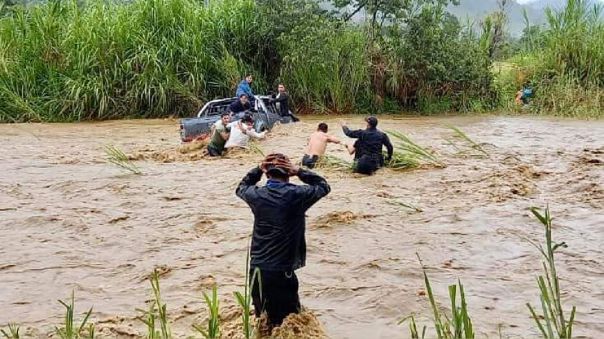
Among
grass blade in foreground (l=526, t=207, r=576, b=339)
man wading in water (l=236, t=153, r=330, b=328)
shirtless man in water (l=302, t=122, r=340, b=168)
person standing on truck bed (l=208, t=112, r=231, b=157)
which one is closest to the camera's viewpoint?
grass blade in foreground (l=526, t=207, r=576, b=339)

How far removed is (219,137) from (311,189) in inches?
327

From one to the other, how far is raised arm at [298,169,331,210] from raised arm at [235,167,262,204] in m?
0.34

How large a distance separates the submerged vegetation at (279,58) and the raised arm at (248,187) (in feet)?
51.9

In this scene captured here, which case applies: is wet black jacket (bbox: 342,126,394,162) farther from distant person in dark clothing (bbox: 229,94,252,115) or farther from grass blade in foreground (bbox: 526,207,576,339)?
grass blade in foreground (bbox: 526,207,576,339)

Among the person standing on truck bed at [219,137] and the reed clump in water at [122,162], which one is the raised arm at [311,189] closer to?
the reed clump in water at [122,162]

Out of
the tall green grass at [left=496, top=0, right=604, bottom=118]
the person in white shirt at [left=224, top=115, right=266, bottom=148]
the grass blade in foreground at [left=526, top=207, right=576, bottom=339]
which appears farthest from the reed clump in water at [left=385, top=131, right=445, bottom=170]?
the tall green grass at [left=496, top=0, right=604, bottom=118]

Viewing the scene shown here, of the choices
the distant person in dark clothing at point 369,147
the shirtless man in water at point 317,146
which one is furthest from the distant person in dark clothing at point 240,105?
the distant person in dark clothing at point 369,147

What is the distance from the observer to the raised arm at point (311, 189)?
4.92 meters

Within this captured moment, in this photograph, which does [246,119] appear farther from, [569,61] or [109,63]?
[569,61]

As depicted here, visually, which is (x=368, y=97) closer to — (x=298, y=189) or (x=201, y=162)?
(x=201, y=162)

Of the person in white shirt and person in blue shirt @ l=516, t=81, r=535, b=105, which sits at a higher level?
person in blue shirt @ l=516, t=81, r=535, b=105

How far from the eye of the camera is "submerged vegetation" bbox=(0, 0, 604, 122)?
67.5 ft

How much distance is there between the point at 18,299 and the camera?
5863 millimetres

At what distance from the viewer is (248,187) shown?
5078 millimetres
